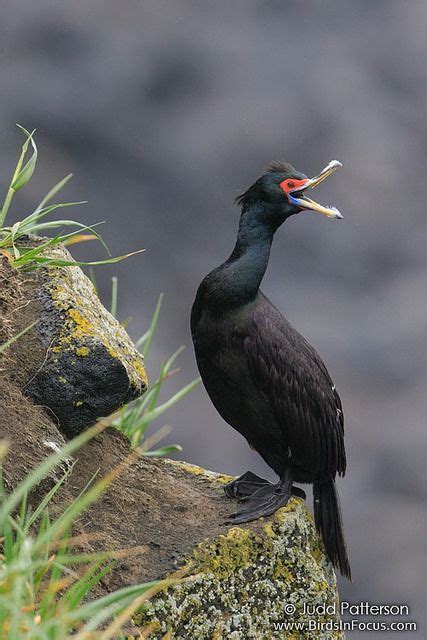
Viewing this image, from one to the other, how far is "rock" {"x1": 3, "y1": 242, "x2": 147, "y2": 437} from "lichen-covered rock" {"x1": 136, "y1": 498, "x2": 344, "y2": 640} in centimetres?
73

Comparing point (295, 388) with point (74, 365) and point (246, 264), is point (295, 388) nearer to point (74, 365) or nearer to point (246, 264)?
point (246, 264)

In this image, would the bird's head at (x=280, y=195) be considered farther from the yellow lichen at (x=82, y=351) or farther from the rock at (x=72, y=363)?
the yellow lichen at (x=82, y=351)

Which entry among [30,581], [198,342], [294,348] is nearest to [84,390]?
[198,342]

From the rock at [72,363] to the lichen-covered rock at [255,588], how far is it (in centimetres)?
73

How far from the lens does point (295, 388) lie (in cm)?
496

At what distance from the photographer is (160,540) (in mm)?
4312

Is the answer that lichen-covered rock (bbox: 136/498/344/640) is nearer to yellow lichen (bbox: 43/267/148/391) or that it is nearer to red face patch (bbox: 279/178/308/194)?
yellow lichen (bbox: 43/267/148/391)

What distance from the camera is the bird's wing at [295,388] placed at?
16.1 ft

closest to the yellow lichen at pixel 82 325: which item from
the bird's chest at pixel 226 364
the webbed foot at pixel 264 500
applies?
the bird's chest at pixel 226 364

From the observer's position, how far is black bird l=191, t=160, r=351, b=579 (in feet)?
16.1

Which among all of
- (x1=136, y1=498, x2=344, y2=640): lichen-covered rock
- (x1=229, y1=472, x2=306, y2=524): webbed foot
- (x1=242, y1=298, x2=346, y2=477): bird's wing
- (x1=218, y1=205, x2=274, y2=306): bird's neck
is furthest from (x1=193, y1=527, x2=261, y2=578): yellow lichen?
(x1=218, y1=205, x2=274, y2=306): bird's neck

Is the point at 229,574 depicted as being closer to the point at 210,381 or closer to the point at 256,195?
the point at 210,381

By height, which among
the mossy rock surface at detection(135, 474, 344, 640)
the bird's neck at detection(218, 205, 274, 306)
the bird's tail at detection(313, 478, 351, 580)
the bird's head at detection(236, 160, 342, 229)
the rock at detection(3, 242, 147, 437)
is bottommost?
the mossy rock surface at detection(135, 474, 344, 640)

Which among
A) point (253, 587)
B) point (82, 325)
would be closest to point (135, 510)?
point (253, 587)
